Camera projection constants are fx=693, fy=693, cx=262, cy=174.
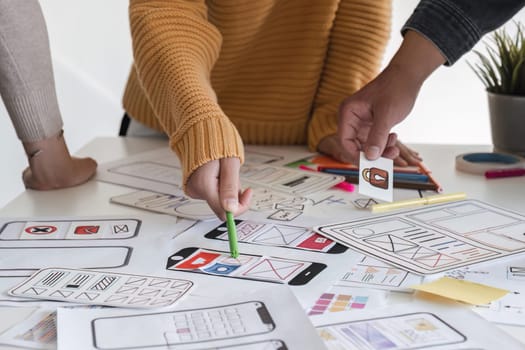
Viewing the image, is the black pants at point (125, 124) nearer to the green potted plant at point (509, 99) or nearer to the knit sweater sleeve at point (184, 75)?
the knit sweater sleeve at point (184, 75)

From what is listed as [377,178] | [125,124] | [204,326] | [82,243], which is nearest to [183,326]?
[204,326]

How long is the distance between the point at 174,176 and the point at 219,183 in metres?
0.24

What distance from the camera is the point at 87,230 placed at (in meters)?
0.76

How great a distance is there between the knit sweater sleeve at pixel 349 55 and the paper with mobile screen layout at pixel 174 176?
14cm

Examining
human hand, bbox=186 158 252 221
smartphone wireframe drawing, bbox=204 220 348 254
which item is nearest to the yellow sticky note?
smartphone wireframe drawing, bbox=204 220 348 254

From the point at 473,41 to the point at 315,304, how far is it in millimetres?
458

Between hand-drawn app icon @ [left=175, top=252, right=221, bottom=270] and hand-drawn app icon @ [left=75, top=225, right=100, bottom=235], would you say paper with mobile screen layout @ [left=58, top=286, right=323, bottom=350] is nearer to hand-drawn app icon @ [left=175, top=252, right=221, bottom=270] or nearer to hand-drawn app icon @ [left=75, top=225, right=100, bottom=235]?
hand-drawn app icon @ [left=175, top=252, right=221, bottom=270]

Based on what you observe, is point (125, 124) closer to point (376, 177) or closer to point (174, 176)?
point (174, 176)

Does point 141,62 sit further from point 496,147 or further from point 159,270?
point 496,147

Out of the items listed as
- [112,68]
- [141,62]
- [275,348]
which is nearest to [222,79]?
[141,62]

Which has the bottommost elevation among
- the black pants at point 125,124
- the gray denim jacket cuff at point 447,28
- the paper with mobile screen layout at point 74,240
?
the paper with mobile screen layout at point 74,240

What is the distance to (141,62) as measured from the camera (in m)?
0.90

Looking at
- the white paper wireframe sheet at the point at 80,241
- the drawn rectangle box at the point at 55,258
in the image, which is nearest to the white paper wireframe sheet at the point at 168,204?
the white paper wireframe sheet at the point at 80,241

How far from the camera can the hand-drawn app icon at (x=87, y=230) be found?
0.75m
